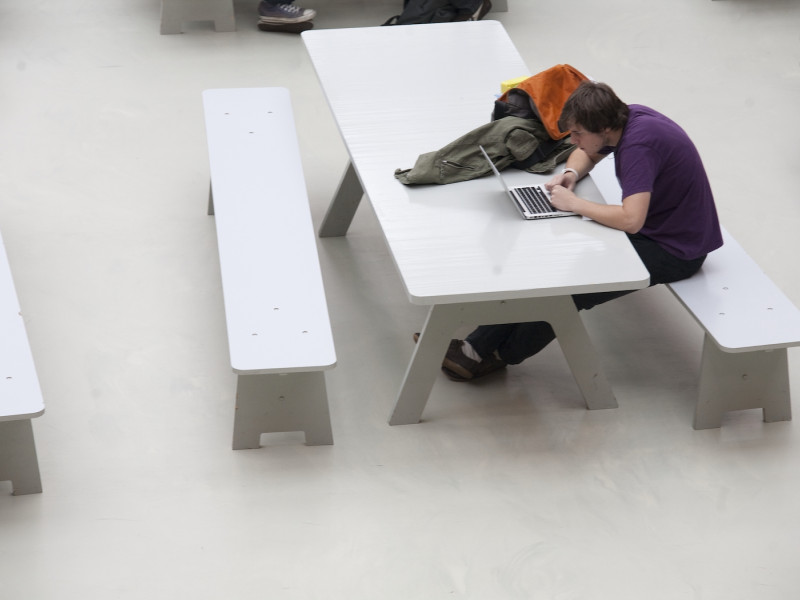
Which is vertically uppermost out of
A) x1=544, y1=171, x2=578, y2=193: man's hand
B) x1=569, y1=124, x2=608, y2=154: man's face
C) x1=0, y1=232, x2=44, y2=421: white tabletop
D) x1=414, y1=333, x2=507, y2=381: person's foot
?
x1=569, y1=124, x2=608, y2=154: man's face

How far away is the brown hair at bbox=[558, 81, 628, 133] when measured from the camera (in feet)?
10.2

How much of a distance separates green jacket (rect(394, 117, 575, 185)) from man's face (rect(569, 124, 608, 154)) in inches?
8.1

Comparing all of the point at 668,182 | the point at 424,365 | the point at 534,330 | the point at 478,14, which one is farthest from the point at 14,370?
the point at 478,14

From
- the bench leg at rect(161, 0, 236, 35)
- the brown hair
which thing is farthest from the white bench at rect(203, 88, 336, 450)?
the bench leg at rect(161, 0, 236, 35)

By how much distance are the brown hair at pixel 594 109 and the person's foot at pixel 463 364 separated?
0.78 meters

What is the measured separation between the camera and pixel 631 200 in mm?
3131

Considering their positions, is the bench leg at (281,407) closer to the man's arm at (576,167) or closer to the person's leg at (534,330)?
the person's leg at (534,330)

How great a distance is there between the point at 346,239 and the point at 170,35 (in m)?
1.94

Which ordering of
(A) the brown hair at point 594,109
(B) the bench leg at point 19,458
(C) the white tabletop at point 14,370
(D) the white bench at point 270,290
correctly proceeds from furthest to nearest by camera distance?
(A) the brown hair at point 594,109, (D) the white bench at point 270,290, (B) the bench leg at point 19,458, (C) the white tabletop at point 14,370

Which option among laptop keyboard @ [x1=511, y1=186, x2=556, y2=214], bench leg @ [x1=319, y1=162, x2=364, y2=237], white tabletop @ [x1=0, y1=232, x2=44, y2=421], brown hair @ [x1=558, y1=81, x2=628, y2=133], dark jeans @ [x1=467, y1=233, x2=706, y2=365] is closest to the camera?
white tabletop @ [x1=0, y1=232, x2=44, y2=421]

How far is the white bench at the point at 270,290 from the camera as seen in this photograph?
300cm

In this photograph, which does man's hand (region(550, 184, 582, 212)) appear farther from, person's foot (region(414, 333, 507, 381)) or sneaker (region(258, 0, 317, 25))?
sneaker (region(258, 0, 317, 25))

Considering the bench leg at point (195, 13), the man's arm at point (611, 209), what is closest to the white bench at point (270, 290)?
the man's arm at point (611, 209)

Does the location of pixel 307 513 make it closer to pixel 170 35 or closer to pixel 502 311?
pixel 502 311
